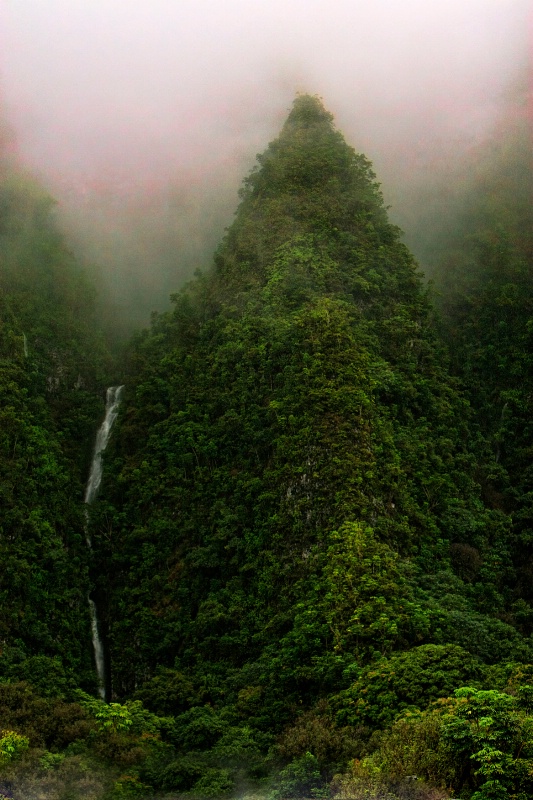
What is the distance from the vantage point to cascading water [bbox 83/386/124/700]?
45.2 meters

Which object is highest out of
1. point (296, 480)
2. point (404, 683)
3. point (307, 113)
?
point (307, 113)

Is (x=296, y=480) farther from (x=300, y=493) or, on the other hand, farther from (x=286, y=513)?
(x=286, y=513)

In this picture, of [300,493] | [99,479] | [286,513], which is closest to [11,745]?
[286,513]

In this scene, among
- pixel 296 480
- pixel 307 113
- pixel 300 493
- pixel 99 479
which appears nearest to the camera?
pixel 300 493

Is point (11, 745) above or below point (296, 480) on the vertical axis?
below

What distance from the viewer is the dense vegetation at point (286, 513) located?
3083 cm

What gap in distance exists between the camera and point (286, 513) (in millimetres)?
42438

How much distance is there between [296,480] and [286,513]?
1515mm

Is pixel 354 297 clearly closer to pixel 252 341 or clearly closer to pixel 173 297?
pixel 252 341

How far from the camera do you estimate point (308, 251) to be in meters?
54.2

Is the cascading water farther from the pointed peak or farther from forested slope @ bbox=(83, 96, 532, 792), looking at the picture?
the pointed peak

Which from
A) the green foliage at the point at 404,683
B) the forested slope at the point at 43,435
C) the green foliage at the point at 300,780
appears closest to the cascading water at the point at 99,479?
the forested slope at the point at 43,435

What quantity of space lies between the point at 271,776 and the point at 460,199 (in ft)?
142

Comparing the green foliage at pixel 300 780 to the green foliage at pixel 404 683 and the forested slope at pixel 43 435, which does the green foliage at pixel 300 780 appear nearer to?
the green foliage at pixel 404 683
